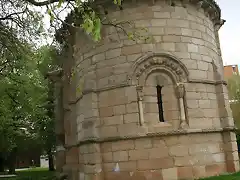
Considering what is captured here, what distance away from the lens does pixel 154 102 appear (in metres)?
9.13

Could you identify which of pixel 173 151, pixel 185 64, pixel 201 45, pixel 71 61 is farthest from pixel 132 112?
pixel 71 61

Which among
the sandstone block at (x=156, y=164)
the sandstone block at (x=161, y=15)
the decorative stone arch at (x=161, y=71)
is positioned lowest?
the sandstone block at (x=156, y=164)

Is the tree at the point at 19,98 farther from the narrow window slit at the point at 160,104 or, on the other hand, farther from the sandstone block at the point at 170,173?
the sandstone block at the point at 170,173

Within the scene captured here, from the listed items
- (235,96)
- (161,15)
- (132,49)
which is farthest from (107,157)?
(235,96)

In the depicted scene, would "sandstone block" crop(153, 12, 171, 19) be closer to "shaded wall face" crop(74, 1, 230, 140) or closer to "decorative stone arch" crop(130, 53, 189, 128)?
"shaded wall face" crop(74, 1, 230, 140)

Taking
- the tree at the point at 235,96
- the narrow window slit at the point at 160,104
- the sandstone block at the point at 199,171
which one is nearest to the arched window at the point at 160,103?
the narrow window slit at the point at 160,104

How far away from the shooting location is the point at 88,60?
33.7 ft

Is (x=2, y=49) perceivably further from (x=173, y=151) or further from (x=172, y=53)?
(x=173, y=151)

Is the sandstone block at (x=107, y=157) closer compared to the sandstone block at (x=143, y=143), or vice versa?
the sandstone block at (x=143, y=143)

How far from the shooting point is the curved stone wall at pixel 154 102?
895 cm

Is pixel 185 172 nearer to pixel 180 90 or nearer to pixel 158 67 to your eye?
pixel 180 90

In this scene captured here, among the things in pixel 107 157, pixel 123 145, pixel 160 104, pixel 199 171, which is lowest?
pixel 199 171

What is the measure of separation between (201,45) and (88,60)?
363cm

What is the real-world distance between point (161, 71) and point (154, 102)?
977mm
